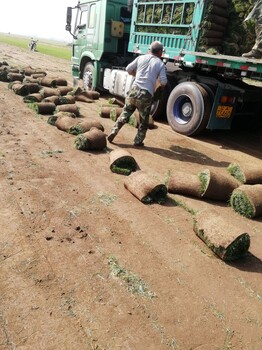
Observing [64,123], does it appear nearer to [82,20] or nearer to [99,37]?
[99,37]

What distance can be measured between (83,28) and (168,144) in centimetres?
831

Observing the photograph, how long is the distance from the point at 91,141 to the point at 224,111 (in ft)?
12.3

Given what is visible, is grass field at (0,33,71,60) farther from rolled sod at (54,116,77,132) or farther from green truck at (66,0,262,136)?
rolled sod at (54,116,77,132)

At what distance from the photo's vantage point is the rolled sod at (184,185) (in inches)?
201

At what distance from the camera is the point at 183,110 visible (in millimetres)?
8938

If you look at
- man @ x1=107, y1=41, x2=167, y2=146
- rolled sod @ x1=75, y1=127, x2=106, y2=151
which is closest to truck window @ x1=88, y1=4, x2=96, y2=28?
man @ x1=107, y1=41, x2=167, y2=146

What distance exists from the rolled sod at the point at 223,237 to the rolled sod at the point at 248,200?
40.5 inches

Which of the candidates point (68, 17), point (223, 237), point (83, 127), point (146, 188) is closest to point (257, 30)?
point (83, 127)

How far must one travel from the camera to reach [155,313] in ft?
9.52

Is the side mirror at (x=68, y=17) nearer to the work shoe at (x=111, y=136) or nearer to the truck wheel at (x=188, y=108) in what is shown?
the truck wheel at (x=188, y=108)

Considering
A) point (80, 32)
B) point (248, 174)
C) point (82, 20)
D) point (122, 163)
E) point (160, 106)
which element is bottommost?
point (122, 163)

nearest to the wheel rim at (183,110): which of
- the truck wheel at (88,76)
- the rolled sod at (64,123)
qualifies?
the rolled sod at (64,123)

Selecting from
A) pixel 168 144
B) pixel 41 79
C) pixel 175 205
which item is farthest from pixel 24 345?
pixel 41 79

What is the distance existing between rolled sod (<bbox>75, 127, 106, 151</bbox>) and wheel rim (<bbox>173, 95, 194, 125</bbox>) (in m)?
3.09
